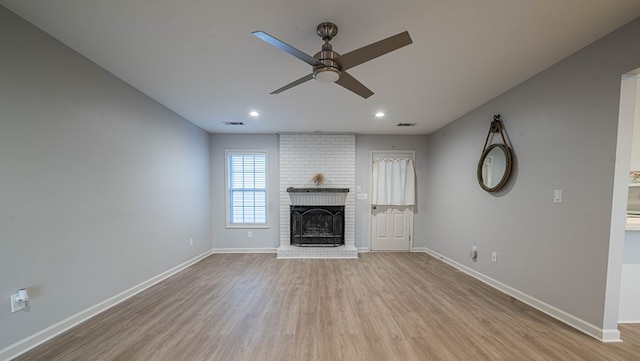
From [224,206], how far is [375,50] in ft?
13.9

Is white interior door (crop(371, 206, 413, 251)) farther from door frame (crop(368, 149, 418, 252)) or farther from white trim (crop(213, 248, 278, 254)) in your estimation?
white trim (crop(213, 248, 278, 254))

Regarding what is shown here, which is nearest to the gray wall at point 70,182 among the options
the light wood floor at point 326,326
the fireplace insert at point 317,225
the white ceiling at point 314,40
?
the white ceiling at point 314,40

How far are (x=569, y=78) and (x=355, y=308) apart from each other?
121 inches

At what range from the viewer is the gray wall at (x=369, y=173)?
468cm

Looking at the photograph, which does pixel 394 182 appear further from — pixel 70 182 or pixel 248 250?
pixel 70 182

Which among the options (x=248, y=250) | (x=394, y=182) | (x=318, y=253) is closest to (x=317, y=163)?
(x=394, y=182)

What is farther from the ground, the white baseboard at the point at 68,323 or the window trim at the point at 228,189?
the window trim at the point at 228,189

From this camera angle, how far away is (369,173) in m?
4.69

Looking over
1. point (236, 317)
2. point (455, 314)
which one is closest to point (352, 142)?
point (455, 314)

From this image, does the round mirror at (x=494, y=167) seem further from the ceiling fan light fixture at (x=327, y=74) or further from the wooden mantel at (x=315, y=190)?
the ceiling fan light fixture at (x=327, y=74)

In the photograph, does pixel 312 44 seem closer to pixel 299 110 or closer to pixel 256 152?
pixel 299 110

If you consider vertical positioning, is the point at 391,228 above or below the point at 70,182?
below

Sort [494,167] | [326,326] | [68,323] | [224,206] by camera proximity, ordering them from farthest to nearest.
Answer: [224,206] → [494,167] → [326,326] → [68,323]

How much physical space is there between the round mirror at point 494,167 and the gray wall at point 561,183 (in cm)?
9
